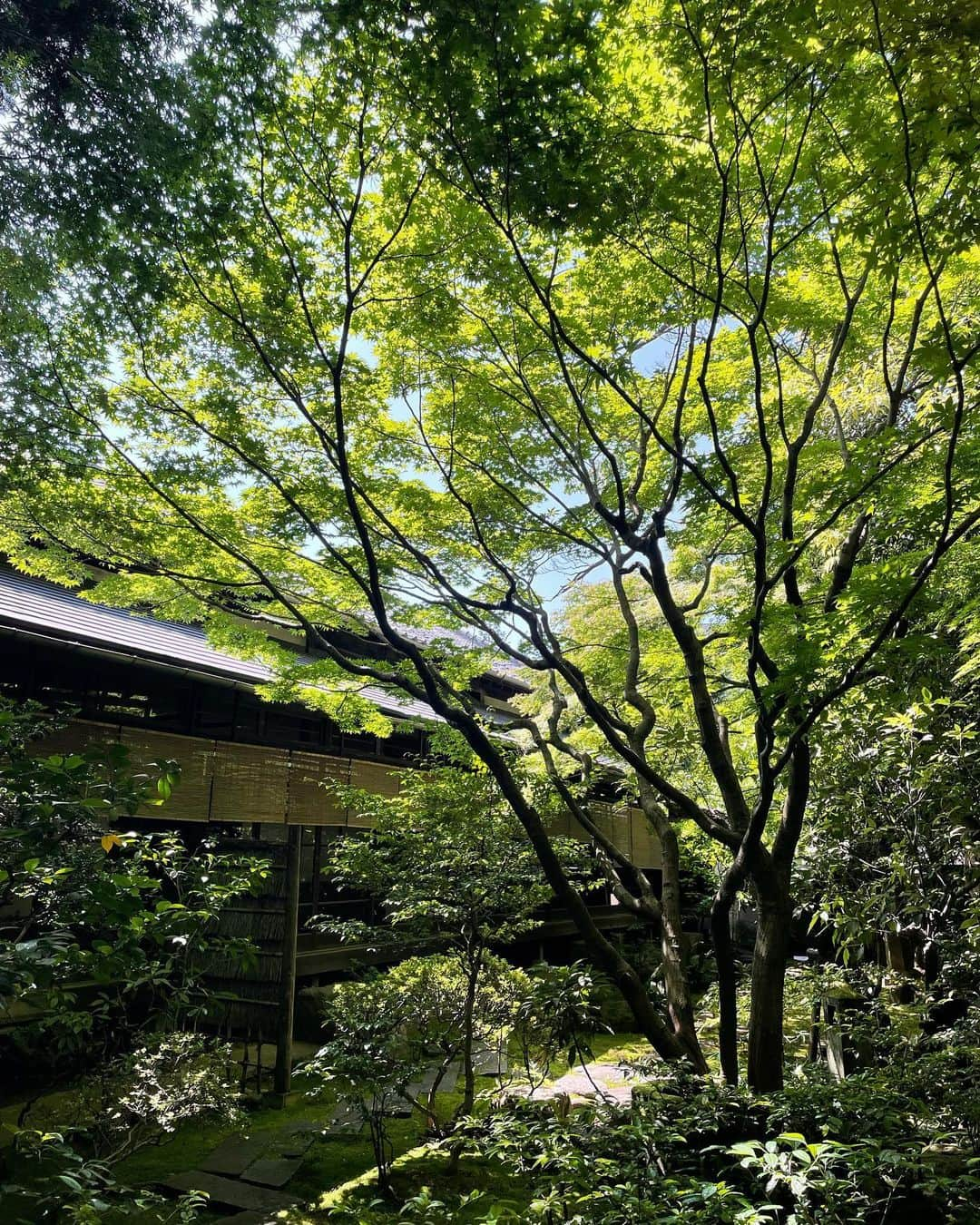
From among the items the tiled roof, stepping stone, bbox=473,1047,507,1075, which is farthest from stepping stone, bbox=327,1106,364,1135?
the tiled roof

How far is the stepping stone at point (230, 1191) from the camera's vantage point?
6387mm

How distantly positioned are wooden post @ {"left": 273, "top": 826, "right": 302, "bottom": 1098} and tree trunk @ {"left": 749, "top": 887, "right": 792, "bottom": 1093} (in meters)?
6.29

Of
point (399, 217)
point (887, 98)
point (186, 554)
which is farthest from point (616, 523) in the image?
point (186, 554)

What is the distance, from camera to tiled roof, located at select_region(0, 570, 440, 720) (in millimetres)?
7865

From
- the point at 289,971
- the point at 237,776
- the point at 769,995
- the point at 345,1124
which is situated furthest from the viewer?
the point at 289,971

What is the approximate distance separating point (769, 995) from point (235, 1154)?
566 cm

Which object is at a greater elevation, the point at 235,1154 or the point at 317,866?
the point at 317,866

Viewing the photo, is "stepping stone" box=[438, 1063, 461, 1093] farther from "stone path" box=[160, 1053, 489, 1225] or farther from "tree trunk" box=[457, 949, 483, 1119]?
"tree trunk" box=[457, 949, 483, 1119]

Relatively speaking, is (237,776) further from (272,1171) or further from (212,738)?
(272,1171)

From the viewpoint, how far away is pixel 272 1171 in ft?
22.9

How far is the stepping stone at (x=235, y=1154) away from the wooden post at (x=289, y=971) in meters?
1.34

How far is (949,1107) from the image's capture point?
461 centimetres

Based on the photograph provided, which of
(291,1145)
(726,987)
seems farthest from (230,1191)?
(726,987)

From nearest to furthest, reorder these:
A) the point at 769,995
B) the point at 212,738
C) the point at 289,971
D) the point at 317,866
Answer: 1. the point at 769,995
2. the point at 289,971
3. the point at 212,738
4. the point at 317,866
